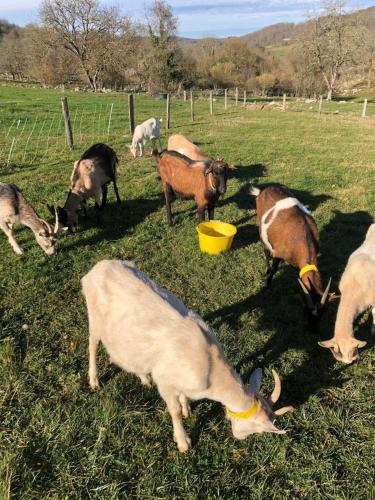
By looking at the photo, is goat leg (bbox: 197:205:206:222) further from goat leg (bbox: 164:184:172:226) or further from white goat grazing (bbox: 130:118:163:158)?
white goat grazing (bbox: 130:118:163:158)

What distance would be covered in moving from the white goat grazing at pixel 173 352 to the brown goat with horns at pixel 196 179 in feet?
13.8

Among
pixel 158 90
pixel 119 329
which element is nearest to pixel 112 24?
pixel 158 90

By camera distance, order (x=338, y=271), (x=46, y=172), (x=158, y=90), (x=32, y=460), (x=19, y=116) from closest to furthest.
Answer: (x=32, y=460)
(x=338, y=271)
(x=46, y=172)
(x=19, y=116)
(x=158, y=90)

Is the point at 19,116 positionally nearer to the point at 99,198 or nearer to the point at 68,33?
the point at 99,198

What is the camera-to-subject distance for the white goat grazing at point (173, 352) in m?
3.09

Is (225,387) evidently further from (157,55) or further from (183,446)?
(157,55)

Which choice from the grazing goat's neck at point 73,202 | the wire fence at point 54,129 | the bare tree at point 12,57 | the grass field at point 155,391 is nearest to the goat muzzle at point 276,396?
the grass field at point 155,391

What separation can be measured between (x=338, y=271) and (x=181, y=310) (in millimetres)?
4137

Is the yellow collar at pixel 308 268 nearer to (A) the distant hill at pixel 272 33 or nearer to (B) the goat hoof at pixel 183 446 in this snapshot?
(B) the goat hoof at pixel 183 446

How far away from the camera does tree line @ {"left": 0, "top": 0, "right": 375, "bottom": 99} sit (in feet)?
159

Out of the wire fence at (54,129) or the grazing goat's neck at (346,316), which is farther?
the wire fence at (54,129)

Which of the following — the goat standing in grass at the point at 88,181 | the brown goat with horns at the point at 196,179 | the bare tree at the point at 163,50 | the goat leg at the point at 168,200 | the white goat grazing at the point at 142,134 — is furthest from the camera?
the bare tree at the point at 163,50

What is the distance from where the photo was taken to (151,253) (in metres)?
6.86

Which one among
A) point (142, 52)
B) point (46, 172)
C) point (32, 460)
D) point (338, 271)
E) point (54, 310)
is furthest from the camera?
point (142, 52)
